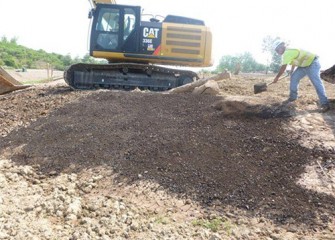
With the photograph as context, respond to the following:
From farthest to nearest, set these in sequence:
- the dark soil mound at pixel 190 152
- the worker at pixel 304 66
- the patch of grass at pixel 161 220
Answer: the worker at pixel 304 66 → the dark soil mound at pixel 190 152 → the patch of grass at pixel 161 220

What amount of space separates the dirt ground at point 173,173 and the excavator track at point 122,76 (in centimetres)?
350

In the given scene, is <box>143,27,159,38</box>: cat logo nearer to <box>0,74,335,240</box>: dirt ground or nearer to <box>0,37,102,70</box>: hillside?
<box>0,74,335,240</box>: dirt ground

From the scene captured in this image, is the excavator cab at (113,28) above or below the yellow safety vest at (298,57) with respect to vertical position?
above

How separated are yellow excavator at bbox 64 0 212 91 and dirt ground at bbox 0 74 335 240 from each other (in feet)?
11.6

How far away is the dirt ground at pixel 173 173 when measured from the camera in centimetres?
329

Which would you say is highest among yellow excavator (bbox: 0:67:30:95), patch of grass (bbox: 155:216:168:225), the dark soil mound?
yellow excavator (bbox: 0:67:30:95)

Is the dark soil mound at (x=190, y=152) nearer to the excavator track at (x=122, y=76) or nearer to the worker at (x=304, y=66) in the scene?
the worker at (x=304, y=66)

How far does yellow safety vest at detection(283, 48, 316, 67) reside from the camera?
6180 mm

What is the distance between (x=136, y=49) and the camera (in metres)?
9.91

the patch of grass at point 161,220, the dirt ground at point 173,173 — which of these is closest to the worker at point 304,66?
the dirt ground at point 173,173

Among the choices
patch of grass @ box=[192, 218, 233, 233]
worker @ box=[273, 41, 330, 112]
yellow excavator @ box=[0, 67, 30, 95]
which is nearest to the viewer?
patch of grass @ box=[192, 218, 233, 233]

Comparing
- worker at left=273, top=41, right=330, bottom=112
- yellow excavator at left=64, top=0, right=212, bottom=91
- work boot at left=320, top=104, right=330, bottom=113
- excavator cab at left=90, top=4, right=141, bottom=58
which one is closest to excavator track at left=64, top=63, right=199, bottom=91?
yellow excavator at left=64, top=0, right=212, bottom=91

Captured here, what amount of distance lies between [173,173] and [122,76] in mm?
6349

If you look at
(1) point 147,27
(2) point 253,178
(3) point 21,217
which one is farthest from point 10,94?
(2) point 253,178
